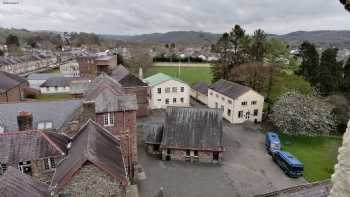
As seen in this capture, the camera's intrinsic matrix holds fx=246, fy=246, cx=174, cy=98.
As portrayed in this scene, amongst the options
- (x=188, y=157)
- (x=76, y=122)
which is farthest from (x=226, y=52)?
(x=76, y=122)

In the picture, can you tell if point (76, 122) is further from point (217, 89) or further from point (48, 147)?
point (217, 89)

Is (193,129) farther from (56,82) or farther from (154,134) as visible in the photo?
(56,82)

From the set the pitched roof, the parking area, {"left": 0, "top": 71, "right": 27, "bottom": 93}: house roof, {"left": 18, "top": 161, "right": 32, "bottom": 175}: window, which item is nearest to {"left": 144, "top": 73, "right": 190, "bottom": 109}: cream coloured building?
the pitched roof

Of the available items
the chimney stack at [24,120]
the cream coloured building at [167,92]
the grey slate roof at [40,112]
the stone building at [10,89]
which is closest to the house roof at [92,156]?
the chimney stack at [24,120]

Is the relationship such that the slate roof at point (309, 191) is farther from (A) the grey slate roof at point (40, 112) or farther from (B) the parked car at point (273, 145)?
(A) the grey slate roof at point (40, 112)

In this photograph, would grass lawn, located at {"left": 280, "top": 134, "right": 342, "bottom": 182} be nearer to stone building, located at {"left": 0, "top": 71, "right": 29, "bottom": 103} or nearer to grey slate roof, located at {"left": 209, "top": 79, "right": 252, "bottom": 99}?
→ grey slate roof, located at {"left": 209, "top": 79, "right": 252, "bottom": 99}

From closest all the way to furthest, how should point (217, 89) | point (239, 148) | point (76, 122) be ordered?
point (76, 122), point (239, 148), point (217, 89)
